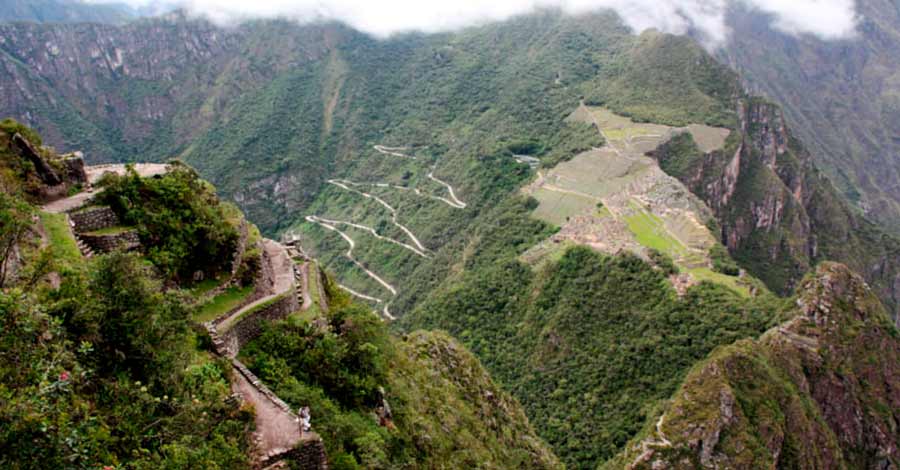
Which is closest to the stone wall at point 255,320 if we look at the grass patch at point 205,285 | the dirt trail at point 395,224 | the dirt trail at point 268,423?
the grass patch at point 205,285

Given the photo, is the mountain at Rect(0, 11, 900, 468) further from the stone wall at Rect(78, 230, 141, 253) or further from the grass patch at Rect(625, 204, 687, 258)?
the stone wall at Rect(78, 230, 141, 253)

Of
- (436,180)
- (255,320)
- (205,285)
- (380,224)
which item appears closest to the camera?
(255,320)

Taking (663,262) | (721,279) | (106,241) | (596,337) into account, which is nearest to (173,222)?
(106,241)

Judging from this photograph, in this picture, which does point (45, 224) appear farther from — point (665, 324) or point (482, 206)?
point (482, 206)

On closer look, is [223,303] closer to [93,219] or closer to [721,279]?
[93,219]

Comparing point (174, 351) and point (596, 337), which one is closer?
point (174, 351)

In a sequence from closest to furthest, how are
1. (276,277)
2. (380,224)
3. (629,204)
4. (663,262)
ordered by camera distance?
(276,277)
(663,262)
(629,204)
(380,224)
